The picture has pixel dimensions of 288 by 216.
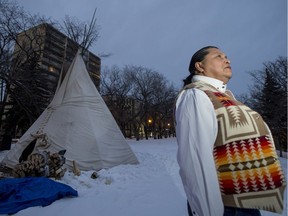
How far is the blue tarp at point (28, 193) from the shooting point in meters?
3.59

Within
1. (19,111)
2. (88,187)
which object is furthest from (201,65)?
(19,111)

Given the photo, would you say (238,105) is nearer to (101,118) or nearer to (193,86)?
(193,86)

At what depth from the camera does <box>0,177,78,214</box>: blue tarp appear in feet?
11.8

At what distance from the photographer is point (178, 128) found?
4.36 ft

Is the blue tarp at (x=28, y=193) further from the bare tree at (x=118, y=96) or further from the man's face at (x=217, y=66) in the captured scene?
the bare tree at (x=118, y=96)

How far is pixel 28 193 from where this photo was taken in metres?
3.93

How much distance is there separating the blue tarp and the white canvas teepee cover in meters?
2.20

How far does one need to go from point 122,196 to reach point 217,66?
3515 mm

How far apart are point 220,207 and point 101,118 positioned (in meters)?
7.32

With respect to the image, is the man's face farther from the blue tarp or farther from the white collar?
the blue tarp

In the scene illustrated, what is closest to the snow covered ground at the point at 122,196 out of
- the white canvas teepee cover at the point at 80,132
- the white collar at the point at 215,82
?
the white canvas teepee cover at the point at 80,132

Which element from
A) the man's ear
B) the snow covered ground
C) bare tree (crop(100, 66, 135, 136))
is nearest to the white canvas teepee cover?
the snow covered ground

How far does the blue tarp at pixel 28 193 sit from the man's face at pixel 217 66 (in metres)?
3.52

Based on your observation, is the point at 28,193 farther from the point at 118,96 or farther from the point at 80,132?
the point at 118,96
